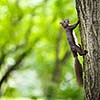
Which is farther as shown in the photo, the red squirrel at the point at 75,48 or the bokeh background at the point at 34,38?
the bokeh background at the point at 34,38

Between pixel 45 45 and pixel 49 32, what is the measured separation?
753 millimetres

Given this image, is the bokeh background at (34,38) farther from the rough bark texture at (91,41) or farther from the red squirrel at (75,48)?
the rough bark texture at (91,41)

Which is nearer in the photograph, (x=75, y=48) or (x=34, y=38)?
(x=75, y=48)

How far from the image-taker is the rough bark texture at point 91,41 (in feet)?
7.75

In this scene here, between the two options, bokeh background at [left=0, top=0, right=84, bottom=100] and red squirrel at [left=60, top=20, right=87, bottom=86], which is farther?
bokeh background at [left=0, top=0, right=84, bottom=100]

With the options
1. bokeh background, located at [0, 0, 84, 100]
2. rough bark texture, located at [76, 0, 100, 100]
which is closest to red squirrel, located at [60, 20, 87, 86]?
rough bark texture, located at [76, 0, 100, 100]

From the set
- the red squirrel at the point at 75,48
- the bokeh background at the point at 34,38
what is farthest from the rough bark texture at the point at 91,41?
the bokeh background at the point at 34,38

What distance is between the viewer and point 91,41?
2387 mm

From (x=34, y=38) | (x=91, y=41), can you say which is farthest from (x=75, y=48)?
(x=34, y=38)

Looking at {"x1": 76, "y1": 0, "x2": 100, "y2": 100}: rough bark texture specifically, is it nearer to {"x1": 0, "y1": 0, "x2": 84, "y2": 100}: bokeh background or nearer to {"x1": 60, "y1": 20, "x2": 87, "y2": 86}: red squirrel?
{"x1": 60, "y1": 20, "x2": 87, "y2": 86}: red squirrel

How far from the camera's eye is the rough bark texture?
2.36 meters

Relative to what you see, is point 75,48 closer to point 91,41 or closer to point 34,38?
point 91,41

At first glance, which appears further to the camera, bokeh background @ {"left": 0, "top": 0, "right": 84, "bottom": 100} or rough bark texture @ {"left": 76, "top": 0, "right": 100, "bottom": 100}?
bokeh background @ {"left": 0, "top": 0, "right": 84, "bottom": 100}

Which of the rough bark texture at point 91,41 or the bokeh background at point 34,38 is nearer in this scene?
the rough bark texture at point 91,41
